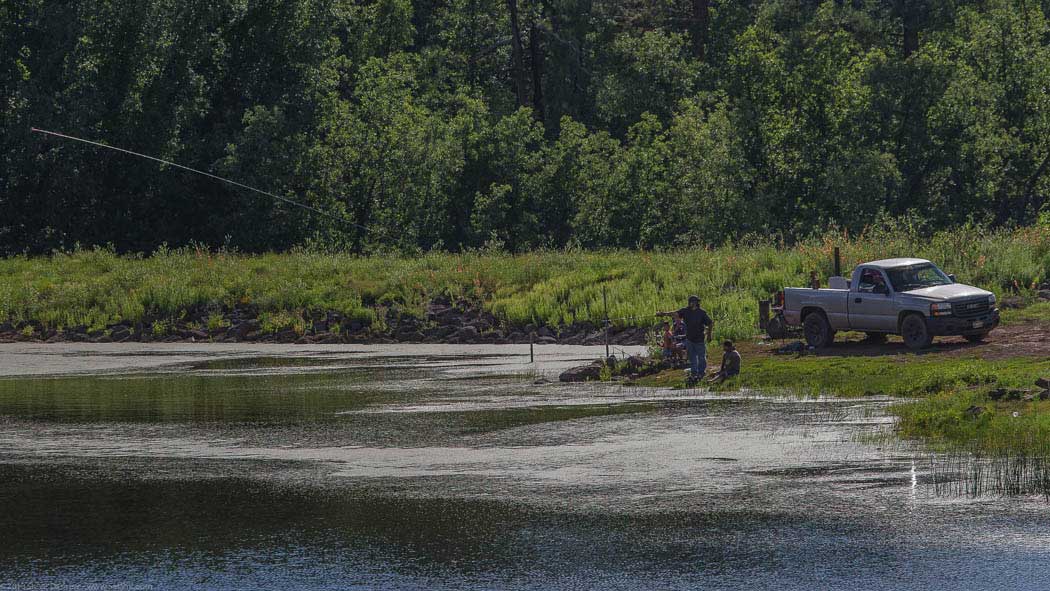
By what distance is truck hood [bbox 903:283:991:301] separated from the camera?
88.2ft

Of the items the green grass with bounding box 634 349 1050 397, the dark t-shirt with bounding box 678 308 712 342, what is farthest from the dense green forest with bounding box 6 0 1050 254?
the dark t-shirt with bounding box 678 308 712 342

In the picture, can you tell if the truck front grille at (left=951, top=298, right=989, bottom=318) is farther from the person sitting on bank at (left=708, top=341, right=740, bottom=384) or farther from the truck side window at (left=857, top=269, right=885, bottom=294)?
the person sitting on bank at (left=708, top=341, right=740, bottom=384)

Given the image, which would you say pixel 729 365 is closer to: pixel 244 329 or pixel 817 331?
pixel 817 331

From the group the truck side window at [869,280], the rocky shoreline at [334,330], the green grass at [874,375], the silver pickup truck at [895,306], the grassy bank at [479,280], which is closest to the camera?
the green grass at [874,375]

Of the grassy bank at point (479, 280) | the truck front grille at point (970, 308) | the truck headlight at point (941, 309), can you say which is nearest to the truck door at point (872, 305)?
the truck headlight at point (941, 309)

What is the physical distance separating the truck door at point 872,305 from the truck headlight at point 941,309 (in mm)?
862

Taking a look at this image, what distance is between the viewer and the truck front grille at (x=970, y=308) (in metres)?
26.8

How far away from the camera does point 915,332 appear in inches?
1064

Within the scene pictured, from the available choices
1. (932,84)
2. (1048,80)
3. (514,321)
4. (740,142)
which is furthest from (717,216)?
(514,321)

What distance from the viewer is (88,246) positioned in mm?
62781

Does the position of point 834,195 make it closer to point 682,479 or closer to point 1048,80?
point 1048,80

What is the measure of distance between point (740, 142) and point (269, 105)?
21916mm

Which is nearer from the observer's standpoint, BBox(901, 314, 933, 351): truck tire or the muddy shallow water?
the muddy shallow water

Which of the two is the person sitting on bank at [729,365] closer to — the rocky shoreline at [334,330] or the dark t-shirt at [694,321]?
the dark t-shirt at [694,321]
